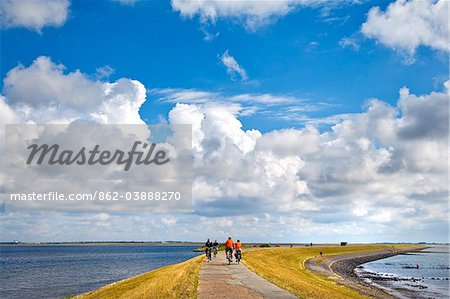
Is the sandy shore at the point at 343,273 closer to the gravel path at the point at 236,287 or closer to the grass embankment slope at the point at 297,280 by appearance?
the grass embankment slope at the point at 297,280

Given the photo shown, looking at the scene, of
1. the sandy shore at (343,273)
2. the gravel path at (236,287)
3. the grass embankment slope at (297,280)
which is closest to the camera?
the gravel path at (236,287)

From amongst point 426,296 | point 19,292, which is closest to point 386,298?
point 426,296

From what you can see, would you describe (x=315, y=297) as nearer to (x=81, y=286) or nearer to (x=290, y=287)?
(x=290, y=287)

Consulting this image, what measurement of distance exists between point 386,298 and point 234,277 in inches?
660

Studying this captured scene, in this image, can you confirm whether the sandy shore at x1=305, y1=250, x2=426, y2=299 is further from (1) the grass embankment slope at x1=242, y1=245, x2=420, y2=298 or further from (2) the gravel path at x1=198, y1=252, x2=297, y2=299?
(2) the gravel path at x1=198, y1=252, x2=297, y2=299

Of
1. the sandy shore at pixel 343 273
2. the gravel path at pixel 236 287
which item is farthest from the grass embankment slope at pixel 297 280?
the sandy shore at pixel 343 273

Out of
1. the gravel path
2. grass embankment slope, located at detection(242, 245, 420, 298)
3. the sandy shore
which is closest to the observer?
the gravel path

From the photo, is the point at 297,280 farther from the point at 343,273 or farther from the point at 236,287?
the point at 343,273

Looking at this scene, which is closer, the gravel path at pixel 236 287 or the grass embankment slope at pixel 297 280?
the gravel path at pixel 236 287

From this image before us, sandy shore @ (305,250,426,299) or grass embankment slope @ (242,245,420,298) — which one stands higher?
grass embankment slope @ (242,245,420,298)

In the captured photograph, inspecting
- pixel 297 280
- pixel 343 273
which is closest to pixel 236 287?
pixel 297 280

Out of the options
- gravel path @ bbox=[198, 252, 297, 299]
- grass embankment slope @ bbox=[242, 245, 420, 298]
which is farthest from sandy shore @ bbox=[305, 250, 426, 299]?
gravel path @ bbox=[198, 252, 297, 299]

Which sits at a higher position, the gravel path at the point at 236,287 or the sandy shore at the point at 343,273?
the gravel path at the point at 236,287

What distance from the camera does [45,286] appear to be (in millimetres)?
54594
